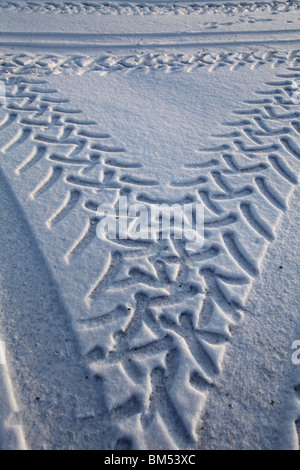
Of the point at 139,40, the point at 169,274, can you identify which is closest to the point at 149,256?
the point at 169,274

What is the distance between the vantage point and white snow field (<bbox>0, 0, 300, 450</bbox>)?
125 cm

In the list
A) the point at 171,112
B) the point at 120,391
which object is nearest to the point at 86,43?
the point at 171,112

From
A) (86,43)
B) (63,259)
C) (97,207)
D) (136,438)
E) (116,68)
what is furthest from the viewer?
(86,43)

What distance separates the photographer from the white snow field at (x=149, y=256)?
125 centimetres

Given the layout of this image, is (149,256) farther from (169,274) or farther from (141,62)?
(141,62)

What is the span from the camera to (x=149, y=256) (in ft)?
5.63

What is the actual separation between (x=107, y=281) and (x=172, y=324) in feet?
1.11

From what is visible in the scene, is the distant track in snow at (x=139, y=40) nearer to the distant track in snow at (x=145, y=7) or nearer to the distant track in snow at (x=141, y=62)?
the distant track in snow at (x=141, y=62)

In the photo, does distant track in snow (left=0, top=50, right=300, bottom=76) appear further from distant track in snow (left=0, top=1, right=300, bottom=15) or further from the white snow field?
distant track in snow (left=0, top=1, right=300, bottom=15)

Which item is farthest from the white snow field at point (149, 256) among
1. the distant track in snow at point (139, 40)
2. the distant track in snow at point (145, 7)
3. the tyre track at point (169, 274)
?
the distant track in snow at point (145, 7)

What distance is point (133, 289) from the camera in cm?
158

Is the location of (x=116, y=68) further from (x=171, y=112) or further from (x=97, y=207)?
(x=97, y=207)

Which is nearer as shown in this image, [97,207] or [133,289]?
[133,289]

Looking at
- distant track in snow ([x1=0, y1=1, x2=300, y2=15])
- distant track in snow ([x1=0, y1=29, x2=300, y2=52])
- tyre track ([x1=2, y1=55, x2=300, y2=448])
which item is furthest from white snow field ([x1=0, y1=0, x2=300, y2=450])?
distant track in snow ([x1=0, y1=1, x2=300, y2=15])
